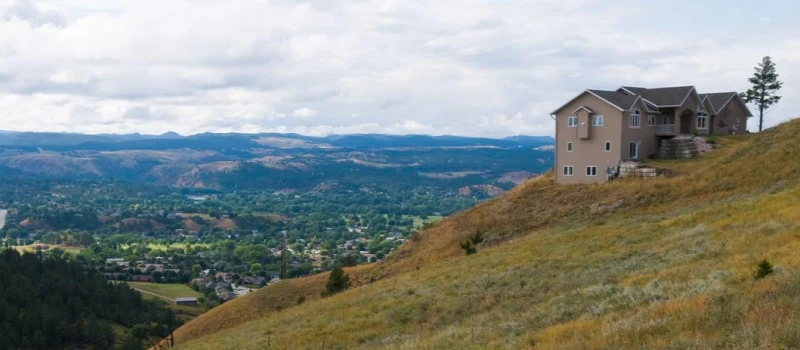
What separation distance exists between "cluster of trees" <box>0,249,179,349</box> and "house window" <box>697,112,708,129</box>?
56.0 meters

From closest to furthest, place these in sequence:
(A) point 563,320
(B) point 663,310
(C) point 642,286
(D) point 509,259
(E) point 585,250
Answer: (B) point 663,310 → (A) point 563,320 → (C) point 642,286 → (E) point 585,250 → (D) point 509,259

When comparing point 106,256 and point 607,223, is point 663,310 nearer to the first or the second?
point 607,223

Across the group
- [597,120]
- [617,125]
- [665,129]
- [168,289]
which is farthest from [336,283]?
[168,289]

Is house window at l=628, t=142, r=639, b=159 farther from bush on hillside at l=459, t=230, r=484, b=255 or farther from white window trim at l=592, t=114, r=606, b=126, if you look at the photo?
bush on hillside at l=459, t=230, r=484, b=255

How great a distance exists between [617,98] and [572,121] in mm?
4140

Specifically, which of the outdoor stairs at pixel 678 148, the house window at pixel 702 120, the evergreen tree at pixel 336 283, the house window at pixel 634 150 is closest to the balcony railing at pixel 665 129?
the outdoor stairs at pixel 678 148

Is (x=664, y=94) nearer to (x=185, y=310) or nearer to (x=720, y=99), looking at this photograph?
(x=720, y=99)

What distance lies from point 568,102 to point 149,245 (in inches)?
6536

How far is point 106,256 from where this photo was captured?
168875 millimetres

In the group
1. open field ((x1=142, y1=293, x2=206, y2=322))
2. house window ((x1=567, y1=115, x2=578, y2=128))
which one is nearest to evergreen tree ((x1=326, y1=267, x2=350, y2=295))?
house window ((x1=567, y1=115, x2=578, y2=128))

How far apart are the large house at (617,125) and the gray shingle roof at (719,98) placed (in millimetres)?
1215

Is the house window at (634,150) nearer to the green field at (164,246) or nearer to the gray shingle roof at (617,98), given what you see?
the gray shingle roof at (617,98)

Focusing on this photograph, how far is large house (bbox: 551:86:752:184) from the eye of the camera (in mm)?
55094

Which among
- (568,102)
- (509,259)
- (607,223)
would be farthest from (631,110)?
(509,259)
